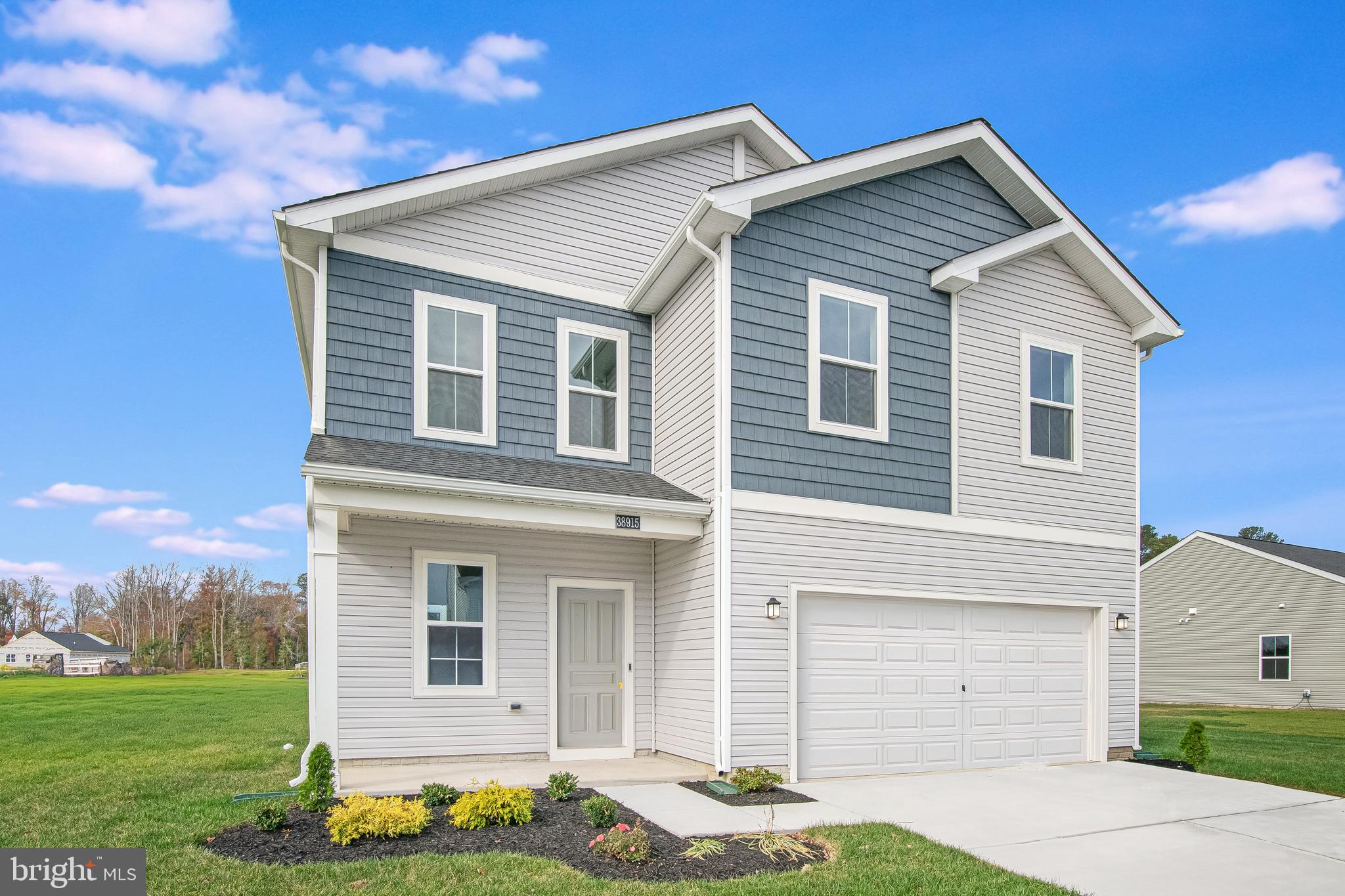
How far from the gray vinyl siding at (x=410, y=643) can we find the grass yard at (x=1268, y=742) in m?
7.38

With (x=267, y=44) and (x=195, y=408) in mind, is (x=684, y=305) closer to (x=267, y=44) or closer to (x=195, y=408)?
(x=267, y=44)

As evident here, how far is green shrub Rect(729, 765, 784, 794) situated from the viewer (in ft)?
26.6

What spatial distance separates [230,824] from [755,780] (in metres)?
4.30

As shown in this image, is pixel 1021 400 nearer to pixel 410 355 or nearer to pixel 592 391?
pixel 592 391

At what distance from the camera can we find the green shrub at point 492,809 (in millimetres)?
6578

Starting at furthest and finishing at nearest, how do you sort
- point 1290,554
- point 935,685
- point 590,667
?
point 1290,554 < point 590,667 < point 935,685

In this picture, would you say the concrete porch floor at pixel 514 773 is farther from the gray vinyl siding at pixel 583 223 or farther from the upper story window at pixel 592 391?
the gray vinyl siding at pixel 583 223

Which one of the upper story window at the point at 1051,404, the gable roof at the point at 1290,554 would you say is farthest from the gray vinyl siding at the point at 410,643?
the gable roof at the point at 1290,554

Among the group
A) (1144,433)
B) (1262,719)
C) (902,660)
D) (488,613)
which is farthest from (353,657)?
(1262,719)

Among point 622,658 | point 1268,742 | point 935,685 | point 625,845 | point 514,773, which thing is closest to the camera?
point 625,845

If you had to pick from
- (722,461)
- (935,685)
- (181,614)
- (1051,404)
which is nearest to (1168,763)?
(935,685)

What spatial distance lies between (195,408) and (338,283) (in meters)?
23.0

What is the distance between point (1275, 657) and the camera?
1064 inches

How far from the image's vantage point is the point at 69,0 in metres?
14.0
